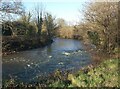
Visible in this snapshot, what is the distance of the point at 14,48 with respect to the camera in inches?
1261

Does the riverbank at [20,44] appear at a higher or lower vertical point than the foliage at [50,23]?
lower

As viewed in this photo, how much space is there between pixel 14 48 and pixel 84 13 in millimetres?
10080

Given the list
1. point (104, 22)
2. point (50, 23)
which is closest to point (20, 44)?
A: point (104, 22)

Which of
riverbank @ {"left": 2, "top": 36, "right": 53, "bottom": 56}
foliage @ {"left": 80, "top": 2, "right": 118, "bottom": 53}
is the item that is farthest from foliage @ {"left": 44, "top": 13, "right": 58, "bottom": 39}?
foliage @ {"left": 80, "top": 2, "right": 118, "bottom": 53}

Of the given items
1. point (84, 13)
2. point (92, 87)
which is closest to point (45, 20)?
point (84, 13)

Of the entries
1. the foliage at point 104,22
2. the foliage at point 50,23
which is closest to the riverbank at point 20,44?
the foliage at point 104,22

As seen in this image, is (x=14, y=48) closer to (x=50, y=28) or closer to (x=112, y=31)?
(x=112, y=31)

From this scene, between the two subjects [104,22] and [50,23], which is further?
[50,23]

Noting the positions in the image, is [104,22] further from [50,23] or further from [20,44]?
[50,23]

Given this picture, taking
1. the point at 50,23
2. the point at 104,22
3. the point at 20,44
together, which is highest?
the point at 104,22

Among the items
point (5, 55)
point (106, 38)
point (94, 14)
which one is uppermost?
point (94, 14)

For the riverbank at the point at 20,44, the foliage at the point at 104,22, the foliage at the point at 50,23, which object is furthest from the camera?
the foliage at the point at 50,23

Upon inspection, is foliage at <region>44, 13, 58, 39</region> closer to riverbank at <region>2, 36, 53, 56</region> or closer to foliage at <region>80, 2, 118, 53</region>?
riverbank at <region>2, 36, 53, 56</region>

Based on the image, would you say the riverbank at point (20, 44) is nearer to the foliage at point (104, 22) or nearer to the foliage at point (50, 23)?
the foliage at point (104, 22)
